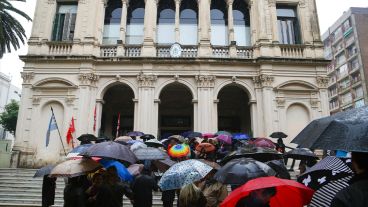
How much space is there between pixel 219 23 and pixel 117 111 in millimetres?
10029

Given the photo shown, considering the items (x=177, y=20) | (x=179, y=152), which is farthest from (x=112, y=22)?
(x=179, y=152)

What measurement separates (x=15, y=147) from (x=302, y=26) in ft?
66.2

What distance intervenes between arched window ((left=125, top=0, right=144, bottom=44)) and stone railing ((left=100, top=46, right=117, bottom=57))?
5.08 feet

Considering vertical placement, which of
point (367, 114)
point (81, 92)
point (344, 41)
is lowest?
point (367, 114)

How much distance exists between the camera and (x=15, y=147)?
58.4 ft

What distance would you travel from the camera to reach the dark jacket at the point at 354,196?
2284mm

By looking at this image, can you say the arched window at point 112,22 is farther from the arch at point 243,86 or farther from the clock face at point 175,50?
the arch at point 243,86

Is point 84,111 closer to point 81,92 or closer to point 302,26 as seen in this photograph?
point 81,92

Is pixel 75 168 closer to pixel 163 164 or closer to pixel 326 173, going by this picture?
pixel 163 164

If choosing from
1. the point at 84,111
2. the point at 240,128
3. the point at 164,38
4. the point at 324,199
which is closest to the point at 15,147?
the point at 84,111

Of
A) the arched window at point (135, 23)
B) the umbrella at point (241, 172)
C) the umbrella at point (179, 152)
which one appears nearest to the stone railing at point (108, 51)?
the arched window at point (135, 23)

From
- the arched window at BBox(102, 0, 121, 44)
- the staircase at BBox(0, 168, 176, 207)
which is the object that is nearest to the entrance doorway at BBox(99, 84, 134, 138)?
the arched window at BBox(102, 0, 121, 44)

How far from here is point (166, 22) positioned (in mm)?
21594

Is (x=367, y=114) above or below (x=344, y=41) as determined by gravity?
below
